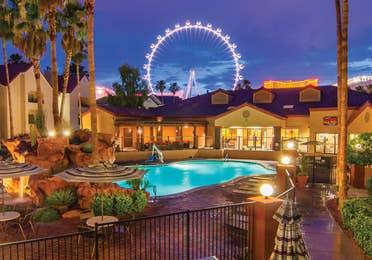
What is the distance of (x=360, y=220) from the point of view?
22.3 ft

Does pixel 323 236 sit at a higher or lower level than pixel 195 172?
higher

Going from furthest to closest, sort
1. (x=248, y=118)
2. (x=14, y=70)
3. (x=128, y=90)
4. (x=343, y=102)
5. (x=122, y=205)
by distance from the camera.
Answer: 1. (x=128, y=90)
2. (x=14, y=70)
3. (x=248, y=118)
4. (x=343, y=102)
5. (x=122, y=205)

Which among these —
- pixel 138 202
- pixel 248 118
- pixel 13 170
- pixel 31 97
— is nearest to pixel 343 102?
pixel 138 202

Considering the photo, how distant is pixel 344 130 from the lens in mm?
10711

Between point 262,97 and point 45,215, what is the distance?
27.8m

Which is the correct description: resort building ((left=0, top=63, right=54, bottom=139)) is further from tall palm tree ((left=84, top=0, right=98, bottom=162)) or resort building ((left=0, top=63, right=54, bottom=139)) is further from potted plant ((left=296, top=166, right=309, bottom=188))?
potted plant ((left=296, top=166, right=309, bottom=188))

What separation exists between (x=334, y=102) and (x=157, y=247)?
26.4m

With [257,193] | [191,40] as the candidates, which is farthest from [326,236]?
[191,40]

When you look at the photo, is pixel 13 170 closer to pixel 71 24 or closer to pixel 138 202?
pixel 138 202

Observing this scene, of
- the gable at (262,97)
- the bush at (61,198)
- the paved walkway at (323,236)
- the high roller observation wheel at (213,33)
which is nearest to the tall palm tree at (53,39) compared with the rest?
the bush at (61,198)

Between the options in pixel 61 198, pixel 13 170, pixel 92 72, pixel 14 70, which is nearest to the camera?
pixel 13 170

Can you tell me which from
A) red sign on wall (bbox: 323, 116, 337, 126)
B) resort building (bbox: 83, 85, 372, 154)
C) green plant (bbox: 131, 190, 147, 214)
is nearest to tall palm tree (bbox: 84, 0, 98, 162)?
green plant (bbox: 131, 190, 147, 214)

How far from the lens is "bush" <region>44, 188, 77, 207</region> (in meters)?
11.0

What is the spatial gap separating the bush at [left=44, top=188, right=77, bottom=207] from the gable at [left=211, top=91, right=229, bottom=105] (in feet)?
86.5
